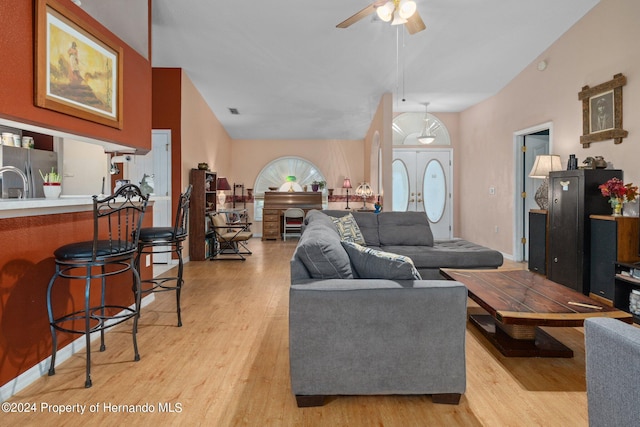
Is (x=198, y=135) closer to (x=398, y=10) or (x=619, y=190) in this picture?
(x=398, y=10)

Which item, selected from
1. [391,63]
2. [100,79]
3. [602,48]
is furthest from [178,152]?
[602,48]

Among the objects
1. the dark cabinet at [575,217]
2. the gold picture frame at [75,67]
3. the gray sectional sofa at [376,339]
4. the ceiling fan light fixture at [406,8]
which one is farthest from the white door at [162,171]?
the dark cabinet at [575,217]

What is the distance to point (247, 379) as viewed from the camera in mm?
2213

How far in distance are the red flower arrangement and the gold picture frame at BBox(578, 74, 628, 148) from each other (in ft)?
1.91

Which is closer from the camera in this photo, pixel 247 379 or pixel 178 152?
pixel 247 379

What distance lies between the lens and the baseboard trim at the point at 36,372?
6.57 feet

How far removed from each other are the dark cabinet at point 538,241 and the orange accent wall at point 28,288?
524 centimetres

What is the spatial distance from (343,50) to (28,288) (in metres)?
4.60

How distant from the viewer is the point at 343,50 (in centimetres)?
528

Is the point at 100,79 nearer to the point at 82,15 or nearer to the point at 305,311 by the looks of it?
the point at 82,15

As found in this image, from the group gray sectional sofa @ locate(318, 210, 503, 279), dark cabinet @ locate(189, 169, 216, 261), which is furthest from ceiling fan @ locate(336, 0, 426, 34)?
dark cabinet @ locate(189, 169, 216, 261)

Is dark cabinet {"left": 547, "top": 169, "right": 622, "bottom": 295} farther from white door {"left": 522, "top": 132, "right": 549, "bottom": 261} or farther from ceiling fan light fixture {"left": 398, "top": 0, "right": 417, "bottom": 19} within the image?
ceiling fan light fixture {"left": 398, "top": 0, "right": 417, "bottom": 19}

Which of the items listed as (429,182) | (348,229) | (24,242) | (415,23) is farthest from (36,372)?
(429,182)

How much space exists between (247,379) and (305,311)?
0.71 m
